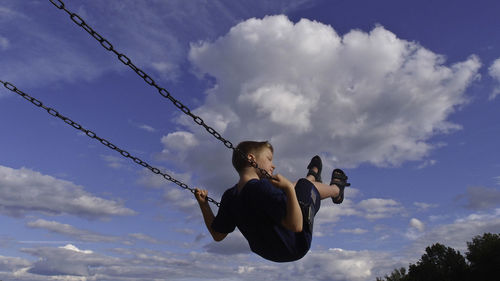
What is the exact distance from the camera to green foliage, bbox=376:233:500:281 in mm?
32812

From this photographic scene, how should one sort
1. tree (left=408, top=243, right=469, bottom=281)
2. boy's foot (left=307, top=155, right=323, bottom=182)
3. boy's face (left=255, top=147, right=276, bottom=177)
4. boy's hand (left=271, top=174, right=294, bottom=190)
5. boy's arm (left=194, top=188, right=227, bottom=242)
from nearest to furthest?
boy's hand (left=271, top=174, right=294, bottom=190), boy's face (left=255, top=147, right=276, bottom=177), boy's arm (left=194, top=188, right=227, bottom=242), boy's foot (left=307, top=155, right=323, bottom=182), tree (left=408, top=243, right=469, bottom=281)

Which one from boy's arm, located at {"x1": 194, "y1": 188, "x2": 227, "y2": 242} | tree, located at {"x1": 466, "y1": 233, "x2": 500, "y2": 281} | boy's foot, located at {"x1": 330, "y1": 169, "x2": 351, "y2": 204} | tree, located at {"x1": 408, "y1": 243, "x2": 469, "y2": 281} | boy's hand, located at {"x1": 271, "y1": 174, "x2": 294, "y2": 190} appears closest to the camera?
boy's hand, located at {"x1": 271, "y1": 174, "x2": 294, "y2": 190}

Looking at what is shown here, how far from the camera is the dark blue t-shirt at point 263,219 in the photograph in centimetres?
425

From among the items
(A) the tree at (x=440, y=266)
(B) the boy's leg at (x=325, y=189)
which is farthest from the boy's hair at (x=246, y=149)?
(A) the tree at (x=440, y=266)

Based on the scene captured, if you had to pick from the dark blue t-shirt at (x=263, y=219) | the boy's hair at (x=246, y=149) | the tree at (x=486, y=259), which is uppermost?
the tree at (x=486, y=259)

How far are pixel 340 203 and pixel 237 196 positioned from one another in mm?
2191

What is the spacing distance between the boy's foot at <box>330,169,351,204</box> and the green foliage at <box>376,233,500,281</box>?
32458 mm

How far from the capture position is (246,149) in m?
4.62

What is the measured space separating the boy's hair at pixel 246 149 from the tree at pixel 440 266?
37509 mm

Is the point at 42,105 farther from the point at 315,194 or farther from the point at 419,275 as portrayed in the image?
the point at 419,275

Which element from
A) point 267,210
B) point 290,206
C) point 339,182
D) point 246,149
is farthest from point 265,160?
point 339,182

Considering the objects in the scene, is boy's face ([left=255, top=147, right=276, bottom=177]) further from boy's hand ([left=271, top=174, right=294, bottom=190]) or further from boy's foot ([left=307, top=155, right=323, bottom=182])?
boy's foot ([left=307, top=155, right=323, bottom=182])

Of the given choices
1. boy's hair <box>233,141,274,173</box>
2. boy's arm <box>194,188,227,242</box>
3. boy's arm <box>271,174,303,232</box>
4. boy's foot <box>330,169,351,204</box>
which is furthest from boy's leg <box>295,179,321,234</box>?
boy's arm <box>194,188,227,242</box>

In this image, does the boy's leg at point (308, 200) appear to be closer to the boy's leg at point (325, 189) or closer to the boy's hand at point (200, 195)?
the boy's leg at point (325, 189)
